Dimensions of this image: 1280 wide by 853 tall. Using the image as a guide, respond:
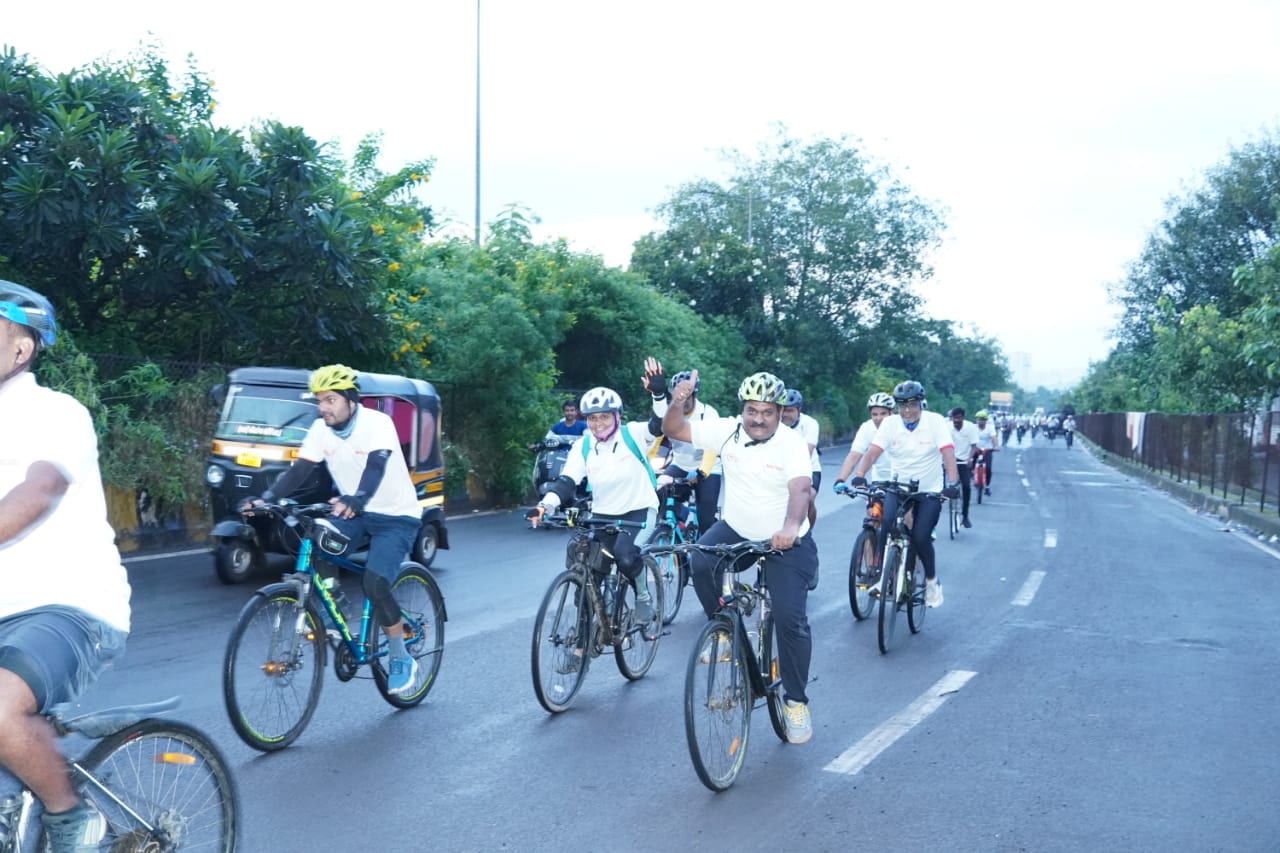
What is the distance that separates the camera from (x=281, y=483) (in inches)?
239

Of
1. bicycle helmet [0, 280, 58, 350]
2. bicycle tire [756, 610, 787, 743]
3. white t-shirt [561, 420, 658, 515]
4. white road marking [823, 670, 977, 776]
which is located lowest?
white road marking [823, 670, 977, 776]

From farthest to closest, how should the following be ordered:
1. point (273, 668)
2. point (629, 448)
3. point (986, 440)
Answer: point (986, 440) → point (629, 448) → point (273, 668)

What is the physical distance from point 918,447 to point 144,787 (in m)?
7.35

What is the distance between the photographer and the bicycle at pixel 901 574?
866cm

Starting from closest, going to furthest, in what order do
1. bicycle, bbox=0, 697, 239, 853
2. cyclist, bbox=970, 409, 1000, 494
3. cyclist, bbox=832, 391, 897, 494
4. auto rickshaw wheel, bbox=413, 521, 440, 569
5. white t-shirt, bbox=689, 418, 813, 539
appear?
bicycle, bbox=0, 697, 239, 853, white t-shirt, bbox=689, 418, 813, 539, cyclist, bbox=832, 391, 897, 494, auto rickshaw wheel, bbox=413, 521, 440, 569, cyclist, bbox=970, 409, 1000, 494

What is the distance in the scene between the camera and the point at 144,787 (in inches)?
132

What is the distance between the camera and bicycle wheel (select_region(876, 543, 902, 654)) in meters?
8.53

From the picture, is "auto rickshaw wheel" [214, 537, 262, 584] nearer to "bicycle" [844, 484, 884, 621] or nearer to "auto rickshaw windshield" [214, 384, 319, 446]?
"auto rickshaw windshield" [214, 384, 319, 446]

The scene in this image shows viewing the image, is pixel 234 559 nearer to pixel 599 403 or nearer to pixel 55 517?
pixel 599 403

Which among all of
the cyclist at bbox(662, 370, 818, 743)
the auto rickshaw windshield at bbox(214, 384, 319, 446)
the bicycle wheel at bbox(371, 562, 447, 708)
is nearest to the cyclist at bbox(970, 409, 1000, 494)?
the auto rickshaw windshield at bbox(214, 384, 319, 446)

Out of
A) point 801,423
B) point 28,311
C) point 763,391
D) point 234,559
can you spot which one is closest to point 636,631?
point 763,391

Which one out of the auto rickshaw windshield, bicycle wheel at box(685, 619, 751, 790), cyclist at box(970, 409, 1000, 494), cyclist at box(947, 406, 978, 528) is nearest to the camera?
bicycle wheel at box(685, 619, 751, 790)

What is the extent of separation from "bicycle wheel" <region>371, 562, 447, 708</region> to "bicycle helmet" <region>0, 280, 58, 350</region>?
342cm

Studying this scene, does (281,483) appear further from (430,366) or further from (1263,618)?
(430,366)
